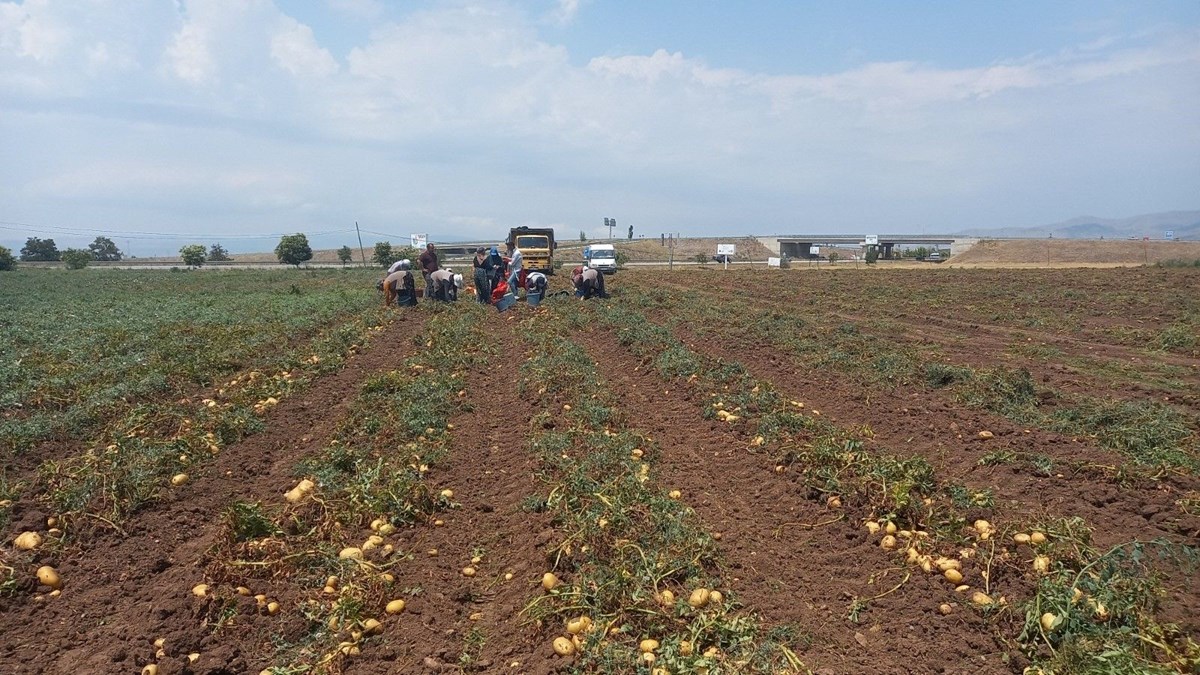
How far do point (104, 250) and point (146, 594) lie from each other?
393ft

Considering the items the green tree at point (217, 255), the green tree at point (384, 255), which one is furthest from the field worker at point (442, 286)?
the green tree at point (217, 255)

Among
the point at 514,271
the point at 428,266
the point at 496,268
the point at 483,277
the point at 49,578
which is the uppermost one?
the point at 428,266

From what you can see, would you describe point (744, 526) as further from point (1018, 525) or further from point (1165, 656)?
point (1165, 656)

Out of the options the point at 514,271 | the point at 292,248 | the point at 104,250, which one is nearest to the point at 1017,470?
the point at 514,271

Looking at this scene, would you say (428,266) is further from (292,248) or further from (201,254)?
(201,254)

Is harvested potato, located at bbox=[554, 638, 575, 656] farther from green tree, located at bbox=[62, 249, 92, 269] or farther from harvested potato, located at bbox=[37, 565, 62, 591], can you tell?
green tree, located at bbox=[62, 249, 92, 269]

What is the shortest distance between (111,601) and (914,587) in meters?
5.95

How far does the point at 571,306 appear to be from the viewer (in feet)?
67.2

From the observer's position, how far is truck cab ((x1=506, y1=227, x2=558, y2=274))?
34375mm

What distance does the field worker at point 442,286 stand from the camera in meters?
21.5

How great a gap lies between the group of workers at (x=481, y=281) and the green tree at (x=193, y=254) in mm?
57842

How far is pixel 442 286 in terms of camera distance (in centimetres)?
2175

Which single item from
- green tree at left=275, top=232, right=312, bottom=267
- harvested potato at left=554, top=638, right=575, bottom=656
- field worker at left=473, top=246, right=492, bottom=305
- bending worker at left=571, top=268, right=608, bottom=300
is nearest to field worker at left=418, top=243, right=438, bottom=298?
field worker at left=473, top=246, right=492, bottom=305

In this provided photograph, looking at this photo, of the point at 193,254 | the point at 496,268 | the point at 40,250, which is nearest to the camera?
the point at 496,268
